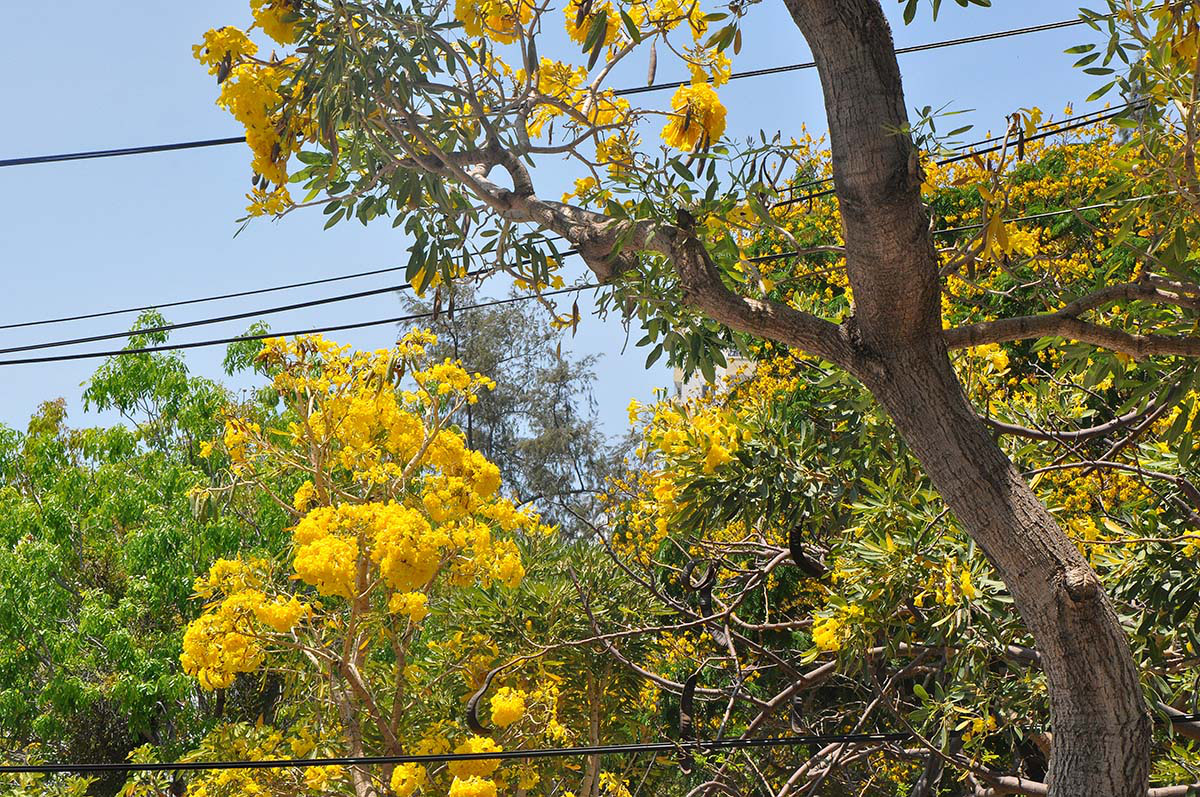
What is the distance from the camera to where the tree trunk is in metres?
2.40

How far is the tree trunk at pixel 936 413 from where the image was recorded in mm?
2400

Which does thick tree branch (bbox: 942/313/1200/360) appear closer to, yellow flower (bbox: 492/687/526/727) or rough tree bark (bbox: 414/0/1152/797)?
rough tree bark (bbox: 414/0/1152/797)

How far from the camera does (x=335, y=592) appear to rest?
219 inches

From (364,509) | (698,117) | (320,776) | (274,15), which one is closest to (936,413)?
(698,117)

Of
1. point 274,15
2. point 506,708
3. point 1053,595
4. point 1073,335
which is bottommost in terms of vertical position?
point 506,708

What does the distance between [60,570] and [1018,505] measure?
399 inches

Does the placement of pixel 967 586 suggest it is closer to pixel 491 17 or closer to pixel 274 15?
pixel 491 17

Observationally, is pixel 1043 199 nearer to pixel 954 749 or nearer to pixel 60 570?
pixel 954 749

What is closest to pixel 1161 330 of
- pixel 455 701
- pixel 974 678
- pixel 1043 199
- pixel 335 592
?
pixel 974 678

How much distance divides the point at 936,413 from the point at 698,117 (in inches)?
43.7

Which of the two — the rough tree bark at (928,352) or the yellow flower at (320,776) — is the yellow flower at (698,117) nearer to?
the rough tree bark at (928,352)

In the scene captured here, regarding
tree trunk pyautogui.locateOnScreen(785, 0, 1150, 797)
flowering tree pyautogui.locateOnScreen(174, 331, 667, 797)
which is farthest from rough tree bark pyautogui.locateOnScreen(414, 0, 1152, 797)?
flowering tree pyautogui.locateOnScreen(174, 331, 667, 797)

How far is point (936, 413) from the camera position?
2.54 m

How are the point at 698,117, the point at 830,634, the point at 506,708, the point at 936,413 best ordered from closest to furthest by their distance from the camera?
the point at 936,413 → the point at 698,117 → the point at 830,634 → the point at 506,708
